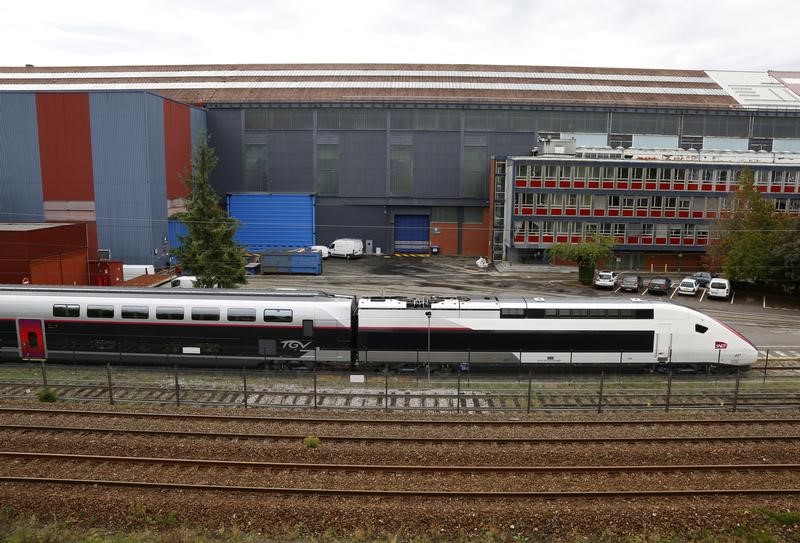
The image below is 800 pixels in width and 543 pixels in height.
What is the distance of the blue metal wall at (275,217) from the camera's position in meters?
65.5

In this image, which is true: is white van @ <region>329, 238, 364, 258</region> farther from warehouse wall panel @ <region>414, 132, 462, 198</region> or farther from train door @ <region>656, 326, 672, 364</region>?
train door @ <region>656, 326, 672, 364</region>

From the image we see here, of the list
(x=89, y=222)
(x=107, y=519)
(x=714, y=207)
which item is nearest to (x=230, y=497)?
(x=107, y=519)

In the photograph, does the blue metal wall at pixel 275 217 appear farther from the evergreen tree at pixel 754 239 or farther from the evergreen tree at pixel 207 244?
the evergreen tree at pixel 754 239

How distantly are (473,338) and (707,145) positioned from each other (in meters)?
55.5

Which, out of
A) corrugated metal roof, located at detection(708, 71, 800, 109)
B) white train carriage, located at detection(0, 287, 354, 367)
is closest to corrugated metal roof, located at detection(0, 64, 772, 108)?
corrugated metal roof, located at detection(708, 71, 800, 109)

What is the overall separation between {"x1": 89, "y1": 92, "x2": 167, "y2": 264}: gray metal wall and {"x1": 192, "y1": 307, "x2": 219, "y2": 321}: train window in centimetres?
2906

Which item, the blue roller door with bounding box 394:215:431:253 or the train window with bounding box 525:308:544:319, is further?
the blue roller door with bounding box 394:215:431:253

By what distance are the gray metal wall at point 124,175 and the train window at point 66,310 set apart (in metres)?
26.7

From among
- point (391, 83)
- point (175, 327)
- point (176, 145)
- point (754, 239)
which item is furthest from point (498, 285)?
point (391, 83)

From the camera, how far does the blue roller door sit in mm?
69562

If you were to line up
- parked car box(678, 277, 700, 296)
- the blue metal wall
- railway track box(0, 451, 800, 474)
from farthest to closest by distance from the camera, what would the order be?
1. the blue metal wall
2. parked car box(678, 277, 700, 296)
3. railway track box(0, 451, 800, 474)

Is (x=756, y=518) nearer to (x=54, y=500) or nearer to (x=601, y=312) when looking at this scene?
(x=601, y=312)

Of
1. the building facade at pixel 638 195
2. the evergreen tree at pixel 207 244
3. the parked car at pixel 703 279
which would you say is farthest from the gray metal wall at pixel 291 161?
the parked car at pixel 703 279

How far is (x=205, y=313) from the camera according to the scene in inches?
1028
